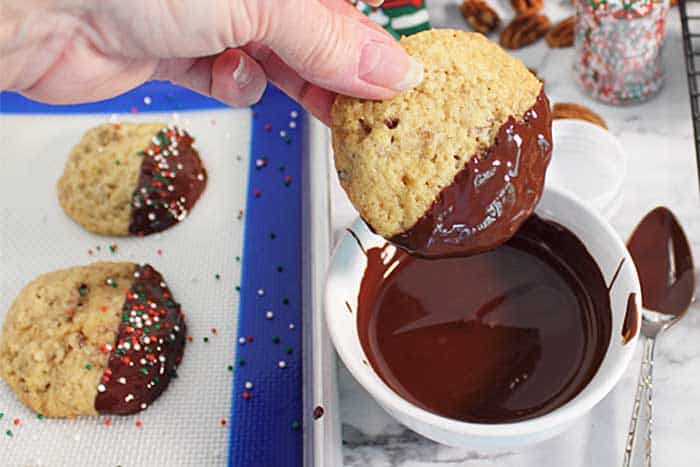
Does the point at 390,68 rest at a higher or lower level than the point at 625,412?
higher

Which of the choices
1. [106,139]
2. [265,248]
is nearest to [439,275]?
[265,248]

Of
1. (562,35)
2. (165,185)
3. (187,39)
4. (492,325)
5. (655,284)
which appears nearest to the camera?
(187,39)

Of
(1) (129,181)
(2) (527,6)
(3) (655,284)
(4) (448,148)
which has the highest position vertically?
(4) (448,148)

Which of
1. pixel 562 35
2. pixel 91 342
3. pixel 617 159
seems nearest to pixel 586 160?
pixel 617 159

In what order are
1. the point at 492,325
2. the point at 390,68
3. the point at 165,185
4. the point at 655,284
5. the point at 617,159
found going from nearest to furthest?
the point at 390,68, the point at 492,325, the point at 655,284, the point at 617,159, the point at 165,185

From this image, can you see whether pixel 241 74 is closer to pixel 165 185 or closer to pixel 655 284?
pixel 165 185

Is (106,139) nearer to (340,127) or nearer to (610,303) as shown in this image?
(340,127)

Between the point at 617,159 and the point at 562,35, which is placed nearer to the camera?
the point at 617,159
